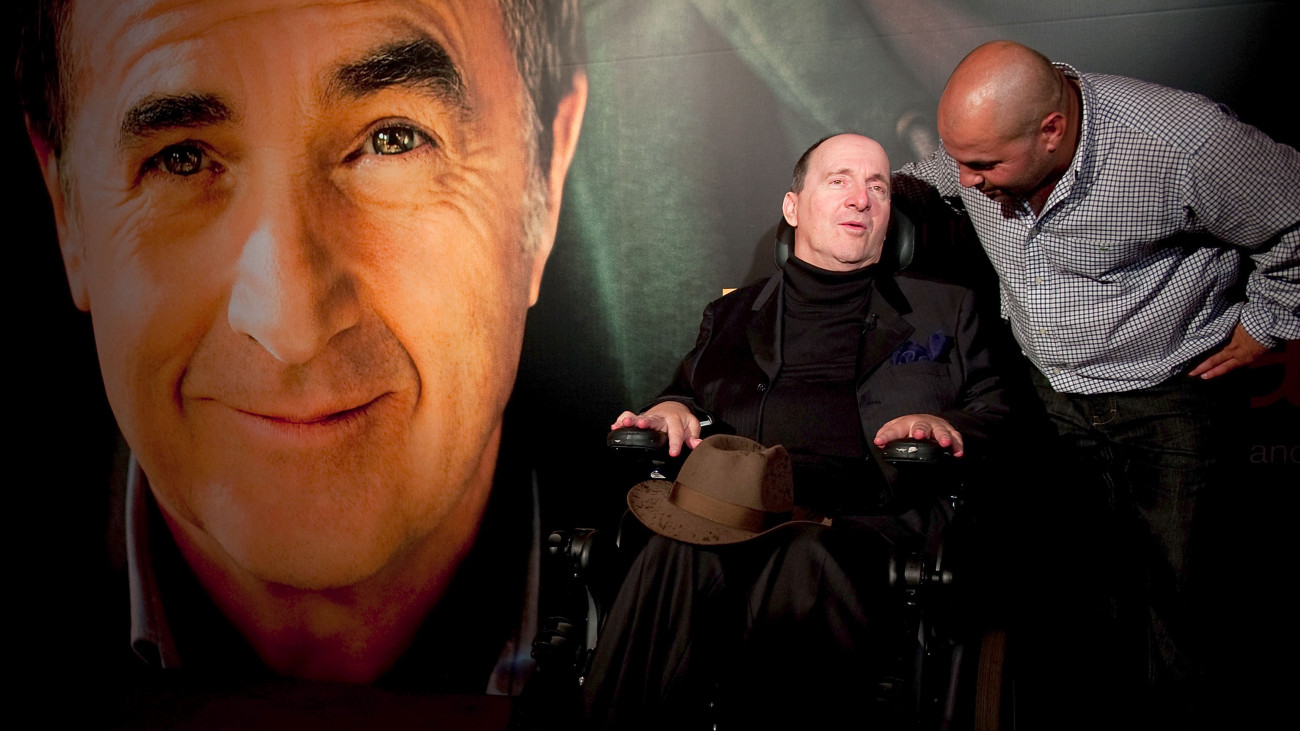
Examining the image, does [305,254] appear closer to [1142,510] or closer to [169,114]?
[169,114]

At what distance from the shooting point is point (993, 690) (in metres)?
1.99

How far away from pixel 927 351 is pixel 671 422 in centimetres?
74

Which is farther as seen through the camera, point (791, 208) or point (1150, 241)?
point (791, 208)

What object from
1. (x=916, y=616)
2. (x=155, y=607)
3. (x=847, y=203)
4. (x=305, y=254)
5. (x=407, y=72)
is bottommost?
(x=155, y=607)

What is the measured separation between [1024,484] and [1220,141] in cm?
110

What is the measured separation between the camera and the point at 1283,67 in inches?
94.4

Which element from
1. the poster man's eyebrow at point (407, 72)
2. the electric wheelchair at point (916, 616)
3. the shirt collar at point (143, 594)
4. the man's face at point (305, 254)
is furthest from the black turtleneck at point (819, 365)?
the shirt collar at point (143, 594)

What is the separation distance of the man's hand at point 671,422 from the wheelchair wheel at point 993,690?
87 centimetres

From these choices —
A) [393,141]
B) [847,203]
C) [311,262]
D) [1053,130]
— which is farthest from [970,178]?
[311,262]

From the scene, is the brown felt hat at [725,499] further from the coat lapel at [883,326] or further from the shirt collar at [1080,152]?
the shirt collar at [1080,152]

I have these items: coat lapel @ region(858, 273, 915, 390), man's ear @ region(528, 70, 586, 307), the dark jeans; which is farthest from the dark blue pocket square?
man's ear @ region(528, 70, 586, 307)

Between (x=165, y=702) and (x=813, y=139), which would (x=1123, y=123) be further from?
(x=165, y=702)

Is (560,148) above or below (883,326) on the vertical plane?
above

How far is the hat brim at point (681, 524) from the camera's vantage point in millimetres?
1893
